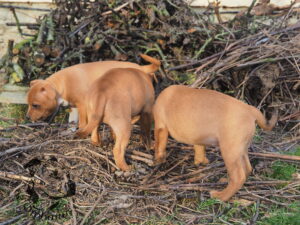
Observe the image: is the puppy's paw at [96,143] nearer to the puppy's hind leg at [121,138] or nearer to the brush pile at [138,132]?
the brush pile at [138,132]

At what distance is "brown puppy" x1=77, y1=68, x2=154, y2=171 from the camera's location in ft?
14.0

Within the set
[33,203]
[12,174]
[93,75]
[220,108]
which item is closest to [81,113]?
[93,75]

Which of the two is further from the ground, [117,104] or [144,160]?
[117,104]

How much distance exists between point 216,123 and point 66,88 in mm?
2513

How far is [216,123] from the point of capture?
3.82 m

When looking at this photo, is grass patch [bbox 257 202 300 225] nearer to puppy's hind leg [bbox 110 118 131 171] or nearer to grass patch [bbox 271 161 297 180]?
grass patch [bbox 271 161 297 180]

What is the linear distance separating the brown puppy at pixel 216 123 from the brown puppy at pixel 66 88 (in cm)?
109

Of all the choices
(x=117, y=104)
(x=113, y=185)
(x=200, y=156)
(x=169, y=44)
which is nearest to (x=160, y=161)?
(x=200, y=156)

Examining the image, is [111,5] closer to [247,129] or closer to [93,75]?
[93,75]

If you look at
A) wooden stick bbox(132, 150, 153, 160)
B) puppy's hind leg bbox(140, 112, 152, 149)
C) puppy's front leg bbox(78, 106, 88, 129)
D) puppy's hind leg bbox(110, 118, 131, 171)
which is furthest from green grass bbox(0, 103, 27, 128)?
puppy's hind leg bbox(110, 118, 131, 171)

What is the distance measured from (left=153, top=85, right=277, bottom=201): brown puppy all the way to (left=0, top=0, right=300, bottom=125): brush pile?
1.64 meters

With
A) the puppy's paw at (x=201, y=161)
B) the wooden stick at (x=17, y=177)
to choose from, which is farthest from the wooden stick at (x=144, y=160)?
the wooden stick at (x=17, y=177)

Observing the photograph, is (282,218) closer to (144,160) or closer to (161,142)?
(161,142)

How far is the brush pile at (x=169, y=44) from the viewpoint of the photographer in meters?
6.04
